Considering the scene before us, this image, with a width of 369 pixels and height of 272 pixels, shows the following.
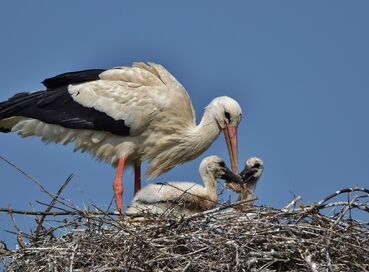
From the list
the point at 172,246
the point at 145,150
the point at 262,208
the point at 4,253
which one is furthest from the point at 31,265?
the point at 145,150

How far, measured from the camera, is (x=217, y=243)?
8.09 metres

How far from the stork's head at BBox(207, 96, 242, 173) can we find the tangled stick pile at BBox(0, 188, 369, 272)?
2.12 meters

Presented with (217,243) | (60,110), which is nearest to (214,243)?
(217,243)

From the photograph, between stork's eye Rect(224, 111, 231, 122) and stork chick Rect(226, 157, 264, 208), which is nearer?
stork chick Rect(226, 157, 264, 208)

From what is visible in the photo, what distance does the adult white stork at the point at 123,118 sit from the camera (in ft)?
35.8

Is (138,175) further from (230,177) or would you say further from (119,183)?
(230,177)

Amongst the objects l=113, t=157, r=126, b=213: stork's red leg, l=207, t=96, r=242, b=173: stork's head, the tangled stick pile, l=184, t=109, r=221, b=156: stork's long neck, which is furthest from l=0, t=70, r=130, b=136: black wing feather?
the tangled stick pile

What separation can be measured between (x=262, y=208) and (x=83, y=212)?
4.08ft

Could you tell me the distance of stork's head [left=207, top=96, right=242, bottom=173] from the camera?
421 inches

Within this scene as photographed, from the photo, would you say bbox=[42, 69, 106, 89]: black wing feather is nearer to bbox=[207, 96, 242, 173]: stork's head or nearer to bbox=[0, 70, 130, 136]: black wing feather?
bbox=[0, 70, 130, 136]: black wing feather

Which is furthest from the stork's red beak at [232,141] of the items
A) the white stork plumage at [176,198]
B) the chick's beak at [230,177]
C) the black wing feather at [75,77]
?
the black wing feather at [75,77]

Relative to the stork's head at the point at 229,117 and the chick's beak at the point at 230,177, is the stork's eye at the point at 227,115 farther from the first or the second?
the chick's beak at the point at 230,177

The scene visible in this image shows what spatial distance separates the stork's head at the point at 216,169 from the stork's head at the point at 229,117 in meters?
0.63

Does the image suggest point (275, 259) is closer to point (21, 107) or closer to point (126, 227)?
point (126, 227)
